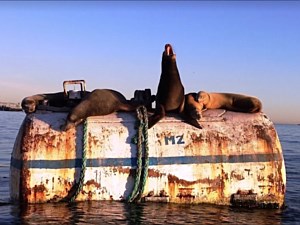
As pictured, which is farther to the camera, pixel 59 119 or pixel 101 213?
pixel 59 119

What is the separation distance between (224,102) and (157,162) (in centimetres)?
193

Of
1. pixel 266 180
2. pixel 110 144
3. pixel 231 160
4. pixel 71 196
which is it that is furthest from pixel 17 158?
pixel 266 180

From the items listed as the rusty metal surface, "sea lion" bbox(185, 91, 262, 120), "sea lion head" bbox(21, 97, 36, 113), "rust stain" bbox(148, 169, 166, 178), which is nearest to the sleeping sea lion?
"sea lion" bbox(185, 91, 262, 120)

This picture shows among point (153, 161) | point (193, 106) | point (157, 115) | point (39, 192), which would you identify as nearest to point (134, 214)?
point (153, 161)

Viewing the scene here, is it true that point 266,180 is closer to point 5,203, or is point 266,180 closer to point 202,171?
point 202,171

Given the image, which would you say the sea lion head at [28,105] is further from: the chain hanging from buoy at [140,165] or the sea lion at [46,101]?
the chain hanging from buoy at [140,165]

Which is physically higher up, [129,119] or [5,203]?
[129,119]

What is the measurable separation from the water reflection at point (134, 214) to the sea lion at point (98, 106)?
138 cm

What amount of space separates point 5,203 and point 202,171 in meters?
3.48

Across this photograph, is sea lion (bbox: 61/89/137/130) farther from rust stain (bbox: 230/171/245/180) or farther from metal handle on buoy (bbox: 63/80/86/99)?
rust stain (bbox: 230/171/245/180)

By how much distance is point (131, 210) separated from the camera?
6762 millimetres

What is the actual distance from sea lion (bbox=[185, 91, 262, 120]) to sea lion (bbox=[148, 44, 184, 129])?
21 cm

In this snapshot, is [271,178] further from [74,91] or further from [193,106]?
[74,91]

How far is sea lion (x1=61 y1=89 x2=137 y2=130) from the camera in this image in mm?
7188
